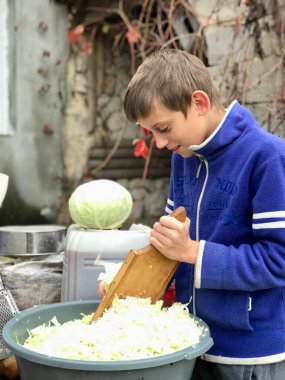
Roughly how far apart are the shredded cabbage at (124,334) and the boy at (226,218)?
15 centimetres

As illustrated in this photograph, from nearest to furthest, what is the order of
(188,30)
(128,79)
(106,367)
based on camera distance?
(106,367), (188,30), (128,79)

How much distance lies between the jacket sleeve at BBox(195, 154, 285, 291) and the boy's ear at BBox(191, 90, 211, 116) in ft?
0.94

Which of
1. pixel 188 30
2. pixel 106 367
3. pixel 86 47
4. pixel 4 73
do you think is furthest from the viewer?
pixel 86 47

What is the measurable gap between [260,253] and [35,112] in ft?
12.8

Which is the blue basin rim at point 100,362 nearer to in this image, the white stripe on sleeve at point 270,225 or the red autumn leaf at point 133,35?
the white stripe on sleeve at point 270,225

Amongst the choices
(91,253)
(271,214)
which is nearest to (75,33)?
(91,253)

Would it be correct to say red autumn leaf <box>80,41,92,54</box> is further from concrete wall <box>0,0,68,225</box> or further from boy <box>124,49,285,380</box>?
boy <box>124,49,285,380</box>

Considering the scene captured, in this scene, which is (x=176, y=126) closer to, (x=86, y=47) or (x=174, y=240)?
(x=174, y=240)

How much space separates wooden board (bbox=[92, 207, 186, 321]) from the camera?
181 cm

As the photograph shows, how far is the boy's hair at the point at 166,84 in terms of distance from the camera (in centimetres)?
178

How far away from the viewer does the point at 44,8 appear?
523 centimetres

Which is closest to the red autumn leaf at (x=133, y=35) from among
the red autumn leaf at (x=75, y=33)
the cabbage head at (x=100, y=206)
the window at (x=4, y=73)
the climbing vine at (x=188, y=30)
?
the climbing vine at (x=188, y=30)

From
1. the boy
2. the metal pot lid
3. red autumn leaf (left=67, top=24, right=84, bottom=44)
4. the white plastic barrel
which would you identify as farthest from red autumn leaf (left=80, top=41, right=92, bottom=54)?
the boy

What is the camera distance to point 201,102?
1843mm
